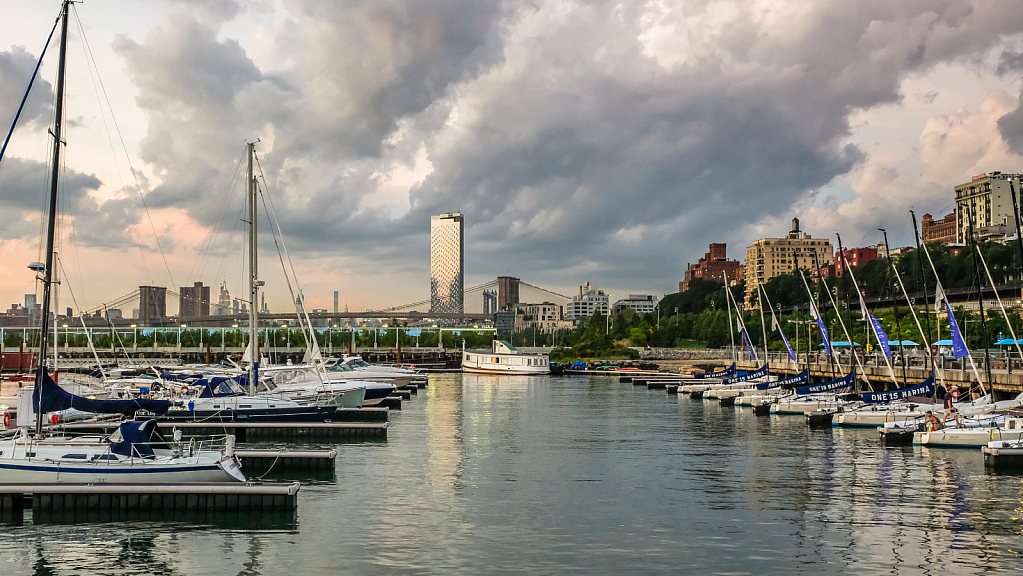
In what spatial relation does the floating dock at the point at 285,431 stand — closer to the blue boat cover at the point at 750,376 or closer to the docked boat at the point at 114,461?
the docked boat at the point at 114,461

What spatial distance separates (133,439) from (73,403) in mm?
8982

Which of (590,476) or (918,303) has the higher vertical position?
(918,303)

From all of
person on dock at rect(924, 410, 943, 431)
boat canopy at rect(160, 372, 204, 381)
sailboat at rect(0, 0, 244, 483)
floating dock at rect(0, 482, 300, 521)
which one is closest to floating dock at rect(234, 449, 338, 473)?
sailboat at rect(0, 0, 244, 483)

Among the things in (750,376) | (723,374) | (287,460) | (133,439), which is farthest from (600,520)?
(723,374)

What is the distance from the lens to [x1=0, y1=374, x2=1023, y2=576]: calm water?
68.1 ft

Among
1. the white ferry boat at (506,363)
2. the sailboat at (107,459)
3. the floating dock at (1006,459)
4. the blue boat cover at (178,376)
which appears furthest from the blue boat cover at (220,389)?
the white ferry boat at (506,363)

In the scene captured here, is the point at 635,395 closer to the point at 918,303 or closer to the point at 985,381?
the point at 985,381

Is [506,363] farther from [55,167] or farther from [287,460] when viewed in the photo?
[55,167]

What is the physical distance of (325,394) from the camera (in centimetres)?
5109

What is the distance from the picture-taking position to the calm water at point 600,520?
2075cm

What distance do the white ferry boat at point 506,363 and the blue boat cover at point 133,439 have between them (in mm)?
93128

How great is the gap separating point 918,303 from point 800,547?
14083 cm

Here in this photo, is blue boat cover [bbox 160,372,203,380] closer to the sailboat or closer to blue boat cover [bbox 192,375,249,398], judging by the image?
blue boat cover [bbox 192,375,249,398]

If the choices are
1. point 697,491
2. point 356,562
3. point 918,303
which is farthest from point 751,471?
point 918,303
